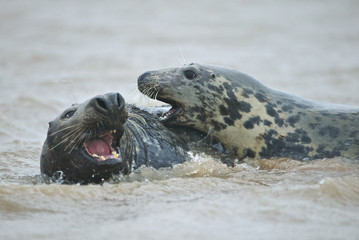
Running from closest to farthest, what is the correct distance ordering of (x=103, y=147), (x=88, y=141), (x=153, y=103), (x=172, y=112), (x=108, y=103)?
1. (x=108, y=103)
2. (x=88, y=141)
3. (x=103, y=147)
4. (x=172, y=112)
5. (x=153, y=103)

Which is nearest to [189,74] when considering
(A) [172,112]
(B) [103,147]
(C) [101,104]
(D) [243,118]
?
(A) [172,112]

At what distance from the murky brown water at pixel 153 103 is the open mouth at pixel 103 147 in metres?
0.33

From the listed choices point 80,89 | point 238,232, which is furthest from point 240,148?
point 80,89

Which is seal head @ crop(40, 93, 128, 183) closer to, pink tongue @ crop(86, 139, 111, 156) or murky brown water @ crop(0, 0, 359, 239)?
pink tongue @ crop(86, 139, 111, 156)

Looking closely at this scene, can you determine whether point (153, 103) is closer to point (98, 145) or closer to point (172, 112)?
point (172, 112)

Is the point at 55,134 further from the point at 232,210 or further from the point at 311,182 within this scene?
the point at 311,182

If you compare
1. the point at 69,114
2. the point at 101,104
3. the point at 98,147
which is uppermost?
the point at 101,104

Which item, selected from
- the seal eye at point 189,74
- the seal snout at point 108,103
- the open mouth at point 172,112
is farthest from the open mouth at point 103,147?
the seal eye at point 189,74

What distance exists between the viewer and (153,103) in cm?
979

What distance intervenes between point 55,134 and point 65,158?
0.28 metres

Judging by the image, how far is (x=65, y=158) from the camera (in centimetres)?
656

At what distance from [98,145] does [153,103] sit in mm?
3235

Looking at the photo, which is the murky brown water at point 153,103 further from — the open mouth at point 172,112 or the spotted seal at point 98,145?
the open mouth at point 172,112

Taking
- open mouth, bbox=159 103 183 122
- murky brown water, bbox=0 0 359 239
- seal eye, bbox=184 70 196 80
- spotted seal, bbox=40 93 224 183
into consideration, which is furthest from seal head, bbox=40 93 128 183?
seal eye, bbox=184 70 196 80
